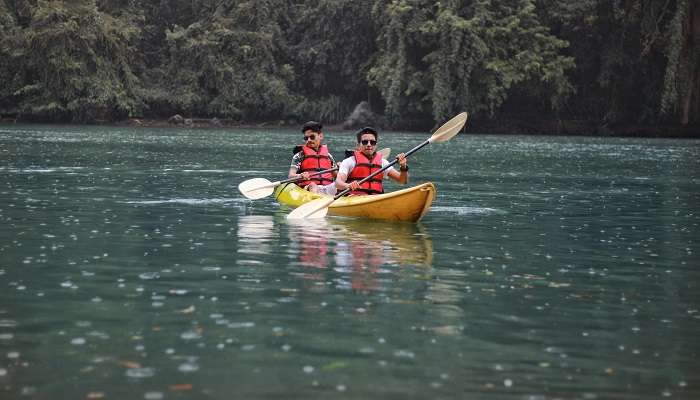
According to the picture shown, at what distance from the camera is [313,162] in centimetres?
1962

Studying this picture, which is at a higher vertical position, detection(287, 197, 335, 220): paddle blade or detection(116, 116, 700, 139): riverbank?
detection(287, 197, 335, 220): paddle blade

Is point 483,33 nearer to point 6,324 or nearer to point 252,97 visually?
point 252,97

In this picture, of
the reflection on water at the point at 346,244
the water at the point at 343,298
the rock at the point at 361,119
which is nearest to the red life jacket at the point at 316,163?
the water at the point at 343,298

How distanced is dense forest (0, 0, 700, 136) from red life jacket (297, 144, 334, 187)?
103 feet

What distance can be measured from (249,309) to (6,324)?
5.86ft

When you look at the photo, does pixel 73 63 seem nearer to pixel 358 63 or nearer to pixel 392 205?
pixel 358 63

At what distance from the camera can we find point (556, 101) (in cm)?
5616

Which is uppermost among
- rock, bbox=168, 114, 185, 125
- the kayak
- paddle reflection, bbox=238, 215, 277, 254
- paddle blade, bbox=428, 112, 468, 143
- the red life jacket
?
paddle blade, bbox=428, 112, 468, 143

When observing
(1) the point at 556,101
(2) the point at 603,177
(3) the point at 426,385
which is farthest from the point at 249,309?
(1) the point at 556,101

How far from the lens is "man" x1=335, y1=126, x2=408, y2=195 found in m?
17.4

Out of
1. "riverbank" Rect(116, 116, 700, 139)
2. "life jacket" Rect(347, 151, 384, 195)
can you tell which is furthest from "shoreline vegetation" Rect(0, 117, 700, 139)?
"life jacket" Rect(347, 151, 384, 195)

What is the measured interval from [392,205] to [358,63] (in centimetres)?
4543

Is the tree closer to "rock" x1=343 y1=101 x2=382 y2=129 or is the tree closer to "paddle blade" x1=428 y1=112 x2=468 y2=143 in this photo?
"rock" x1=343 y1=101 x2=382 y2=129

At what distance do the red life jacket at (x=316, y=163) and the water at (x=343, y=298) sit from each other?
0.86 meters
